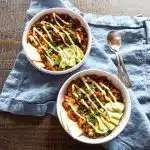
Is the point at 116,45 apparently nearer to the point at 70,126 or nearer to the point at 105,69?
the point at 105,69

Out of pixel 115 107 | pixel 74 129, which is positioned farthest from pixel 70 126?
pixel 115 107

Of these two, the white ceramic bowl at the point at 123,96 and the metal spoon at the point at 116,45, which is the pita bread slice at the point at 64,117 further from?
the metal spoon at the point at 116,45

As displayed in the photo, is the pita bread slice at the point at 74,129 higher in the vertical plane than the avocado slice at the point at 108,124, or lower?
lower

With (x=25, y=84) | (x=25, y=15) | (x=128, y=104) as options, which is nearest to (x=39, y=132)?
(x=25, y=84)

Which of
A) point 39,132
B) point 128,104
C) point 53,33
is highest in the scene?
point 53,33

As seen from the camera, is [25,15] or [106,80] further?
[25,15]

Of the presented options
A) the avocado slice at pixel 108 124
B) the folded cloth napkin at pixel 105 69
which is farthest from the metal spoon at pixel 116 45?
the avocado slice at pixel 108 124

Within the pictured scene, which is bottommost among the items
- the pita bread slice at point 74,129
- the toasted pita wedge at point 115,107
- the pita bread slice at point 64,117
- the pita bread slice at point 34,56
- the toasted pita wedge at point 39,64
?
the pita bread slice at point 74,129

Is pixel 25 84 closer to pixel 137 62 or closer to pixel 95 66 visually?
pixel 95 66

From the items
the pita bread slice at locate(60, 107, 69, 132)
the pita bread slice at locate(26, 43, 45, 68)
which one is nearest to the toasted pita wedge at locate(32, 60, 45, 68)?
the pita bread slice at locate(26, 43, 45, 68)
